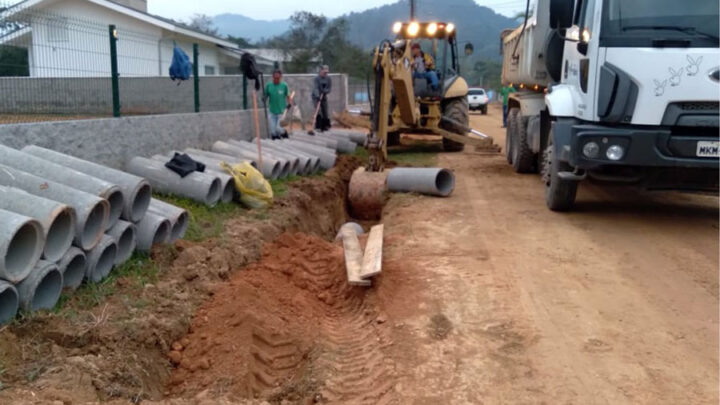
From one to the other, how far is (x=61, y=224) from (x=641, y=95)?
19.8 ft

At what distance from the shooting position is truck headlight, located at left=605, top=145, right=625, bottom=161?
7.22 m

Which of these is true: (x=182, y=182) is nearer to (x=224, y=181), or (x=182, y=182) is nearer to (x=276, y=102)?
(x=224, y=181)

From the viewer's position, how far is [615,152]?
7.25 meters

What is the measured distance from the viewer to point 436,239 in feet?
25.4

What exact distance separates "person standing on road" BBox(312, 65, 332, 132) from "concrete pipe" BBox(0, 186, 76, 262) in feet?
37.4

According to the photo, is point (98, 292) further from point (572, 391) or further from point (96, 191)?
point (572, 391)

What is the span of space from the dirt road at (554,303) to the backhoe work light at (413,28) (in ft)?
23.8

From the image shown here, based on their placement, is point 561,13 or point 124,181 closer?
point 124,181

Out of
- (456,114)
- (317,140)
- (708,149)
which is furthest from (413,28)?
(708,149)

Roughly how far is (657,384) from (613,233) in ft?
12.6

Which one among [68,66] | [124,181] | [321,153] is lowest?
[321,153]

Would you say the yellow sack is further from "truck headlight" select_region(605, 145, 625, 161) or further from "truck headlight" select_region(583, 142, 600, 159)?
"truck headlight" select_region(605, 145, 625, 161)

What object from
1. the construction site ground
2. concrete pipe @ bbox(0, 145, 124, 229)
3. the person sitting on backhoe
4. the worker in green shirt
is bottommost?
the construction site ground

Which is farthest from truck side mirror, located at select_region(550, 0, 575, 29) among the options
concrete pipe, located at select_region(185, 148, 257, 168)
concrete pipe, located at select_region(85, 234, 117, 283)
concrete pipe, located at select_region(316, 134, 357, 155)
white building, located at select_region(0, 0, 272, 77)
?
concrete pipe, located at select_region(316, 134, 357, 155)
